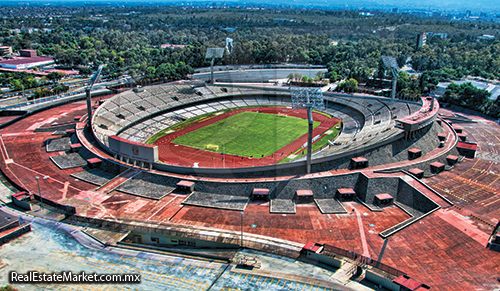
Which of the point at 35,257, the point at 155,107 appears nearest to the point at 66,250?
the point at 35,257

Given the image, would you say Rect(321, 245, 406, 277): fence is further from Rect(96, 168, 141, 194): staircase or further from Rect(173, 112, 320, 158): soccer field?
Rect(173, 112, 320, 158): soccer field

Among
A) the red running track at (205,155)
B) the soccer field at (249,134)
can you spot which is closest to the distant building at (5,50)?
the red running track at (205,155)

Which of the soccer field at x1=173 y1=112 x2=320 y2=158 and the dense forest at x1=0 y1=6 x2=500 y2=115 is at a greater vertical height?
the dense forest at x1=0 y1=6 x2=500 y2=115

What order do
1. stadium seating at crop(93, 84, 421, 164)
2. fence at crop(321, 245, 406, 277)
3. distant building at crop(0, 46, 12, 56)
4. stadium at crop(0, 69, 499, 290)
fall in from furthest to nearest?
distant building at crop(0, 46, 12, 56) → stadium seating at crop(93, 84, 421, 164) → stadium at crop(0, 69, 499, 290) → fence at crop(321, 245, 406, 277)

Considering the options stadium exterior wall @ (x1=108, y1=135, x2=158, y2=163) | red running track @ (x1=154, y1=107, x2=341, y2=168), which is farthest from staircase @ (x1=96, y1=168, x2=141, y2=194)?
red running track @ (x1=154, y1=107, x2=341, y2=168)

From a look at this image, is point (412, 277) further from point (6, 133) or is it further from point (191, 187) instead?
point (6, 133)
